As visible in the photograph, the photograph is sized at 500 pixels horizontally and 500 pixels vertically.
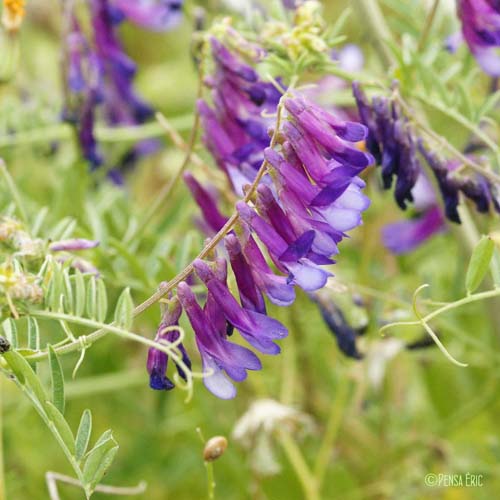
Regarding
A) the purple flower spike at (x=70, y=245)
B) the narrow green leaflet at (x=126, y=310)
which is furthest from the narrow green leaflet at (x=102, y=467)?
the purple flower spike at (x=70, y=245)

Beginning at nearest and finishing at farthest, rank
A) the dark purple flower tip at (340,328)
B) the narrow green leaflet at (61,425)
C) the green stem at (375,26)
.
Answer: the narrow green leaflet at (61,425), the dark purple flower tip at (340,328), the green stem at (375,26)

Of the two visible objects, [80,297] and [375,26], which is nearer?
[80,297]

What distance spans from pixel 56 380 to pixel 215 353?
13 cm

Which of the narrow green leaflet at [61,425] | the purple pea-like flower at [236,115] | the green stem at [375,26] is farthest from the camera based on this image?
the green stem at [375,26]

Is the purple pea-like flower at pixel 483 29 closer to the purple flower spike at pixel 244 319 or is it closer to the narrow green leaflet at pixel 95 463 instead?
the purple flower spike at pixel 244 319

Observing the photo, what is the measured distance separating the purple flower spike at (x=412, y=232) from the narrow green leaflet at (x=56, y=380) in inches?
31.1

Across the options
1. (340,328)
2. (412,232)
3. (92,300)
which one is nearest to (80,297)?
(92,300)

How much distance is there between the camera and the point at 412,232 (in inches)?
56.3

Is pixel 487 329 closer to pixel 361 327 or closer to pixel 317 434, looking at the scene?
pixel 317 434

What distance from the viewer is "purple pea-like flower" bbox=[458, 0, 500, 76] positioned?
3.39ft

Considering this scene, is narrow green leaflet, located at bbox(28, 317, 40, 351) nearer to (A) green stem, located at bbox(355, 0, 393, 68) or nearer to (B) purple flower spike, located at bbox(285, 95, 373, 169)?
(B) purple flower spike, located at bbox(285, 95, 373, 169)

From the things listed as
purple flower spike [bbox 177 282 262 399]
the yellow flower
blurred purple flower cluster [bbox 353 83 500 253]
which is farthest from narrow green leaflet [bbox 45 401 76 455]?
the yellow flower

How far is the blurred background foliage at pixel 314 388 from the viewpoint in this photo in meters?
1.36

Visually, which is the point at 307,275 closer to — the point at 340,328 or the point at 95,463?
the point at 95,463
